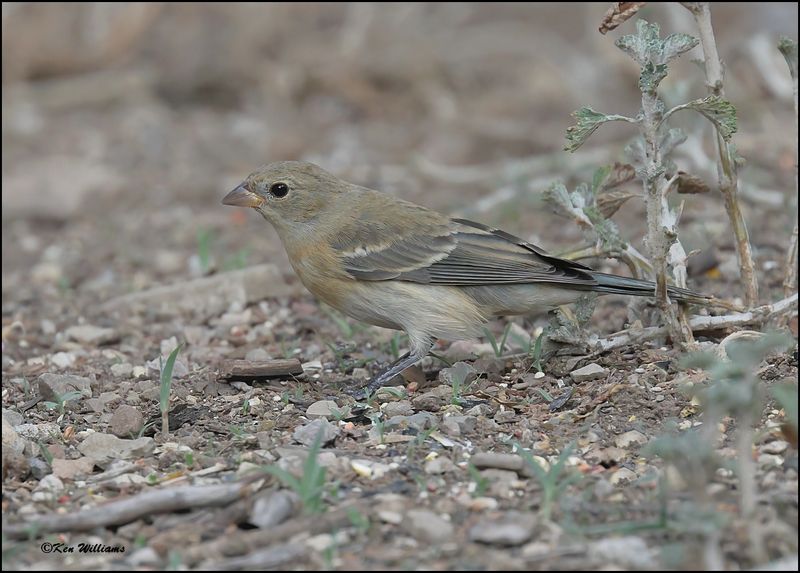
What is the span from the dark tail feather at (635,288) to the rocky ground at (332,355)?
28 cm

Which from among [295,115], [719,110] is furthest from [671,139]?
[295,115]

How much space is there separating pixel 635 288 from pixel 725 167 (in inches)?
25.7

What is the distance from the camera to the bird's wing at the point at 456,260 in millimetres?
5312

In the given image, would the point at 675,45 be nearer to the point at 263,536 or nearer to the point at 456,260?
the point at 456,260

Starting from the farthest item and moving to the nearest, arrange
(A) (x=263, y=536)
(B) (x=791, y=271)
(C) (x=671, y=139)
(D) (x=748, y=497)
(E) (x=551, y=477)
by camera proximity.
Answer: (B) (x=791, y=271), (C) (x=671, y=139), (E) (x=551, y=477), (A) (x=263, y=536), (D) (x=748, y=497)

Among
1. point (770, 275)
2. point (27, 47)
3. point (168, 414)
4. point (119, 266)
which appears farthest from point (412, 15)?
point (168, 414)

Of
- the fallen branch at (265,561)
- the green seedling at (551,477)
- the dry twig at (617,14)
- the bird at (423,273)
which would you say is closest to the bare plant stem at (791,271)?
the bird at (423,273)

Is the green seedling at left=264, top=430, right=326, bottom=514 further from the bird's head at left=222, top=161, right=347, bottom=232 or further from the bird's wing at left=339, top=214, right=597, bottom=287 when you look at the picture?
the bird's head at left=222, top=161, right=347, bottom=232

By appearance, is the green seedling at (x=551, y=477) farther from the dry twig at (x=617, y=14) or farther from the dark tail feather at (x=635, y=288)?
the dry twig at (x=617, y=14)

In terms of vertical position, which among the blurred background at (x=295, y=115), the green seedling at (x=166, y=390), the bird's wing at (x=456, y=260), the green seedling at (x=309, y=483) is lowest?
the green seedling at (x=309, y=483)

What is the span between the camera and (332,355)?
5871mm

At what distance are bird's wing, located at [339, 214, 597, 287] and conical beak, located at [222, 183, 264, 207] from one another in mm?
609

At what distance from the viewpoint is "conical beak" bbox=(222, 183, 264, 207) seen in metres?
5.87

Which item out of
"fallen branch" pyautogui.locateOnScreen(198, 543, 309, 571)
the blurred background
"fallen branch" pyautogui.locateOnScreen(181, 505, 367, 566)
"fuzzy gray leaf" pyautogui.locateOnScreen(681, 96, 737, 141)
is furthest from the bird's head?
"fallen branch" pyautogui.locateOnScreen(198, 543, 309, 571)
